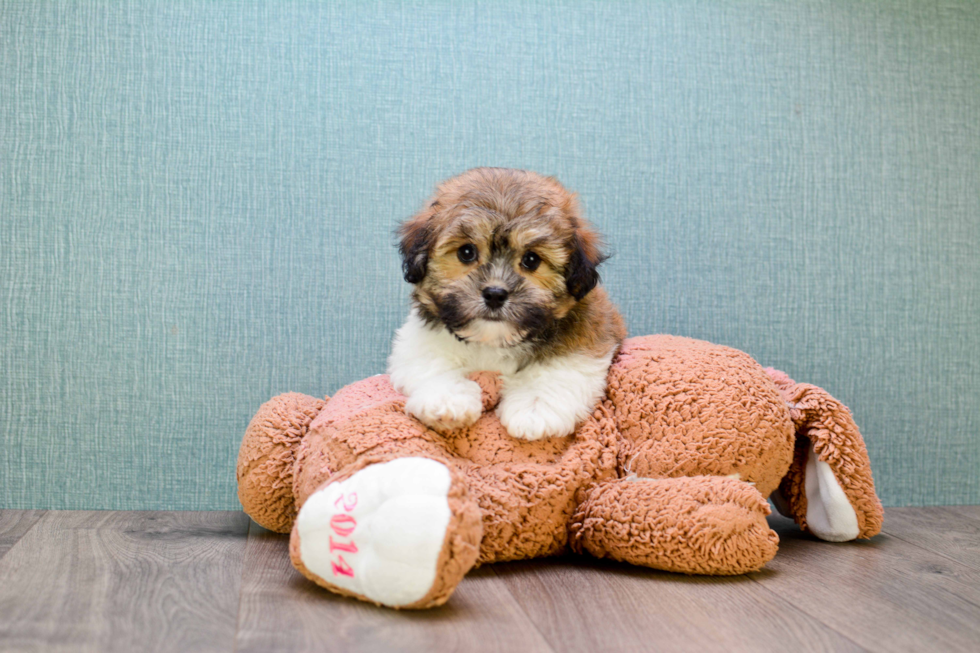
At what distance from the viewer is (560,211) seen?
193 cm

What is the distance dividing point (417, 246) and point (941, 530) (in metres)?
1.83

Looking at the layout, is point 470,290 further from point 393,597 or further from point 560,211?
point 393,597

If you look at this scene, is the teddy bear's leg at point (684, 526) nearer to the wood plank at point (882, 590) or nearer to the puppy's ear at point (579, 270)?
the wood plank at point (882, 590)

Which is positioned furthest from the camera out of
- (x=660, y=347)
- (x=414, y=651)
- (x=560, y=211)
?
(x=660, y=347)

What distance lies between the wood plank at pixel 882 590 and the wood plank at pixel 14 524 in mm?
A: 1876

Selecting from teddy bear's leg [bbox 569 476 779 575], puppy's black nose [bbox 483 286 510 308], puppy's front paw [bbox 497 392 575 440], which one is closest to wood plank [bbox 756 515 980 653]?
teddy bear's leg [bbox 569 476 779 575]

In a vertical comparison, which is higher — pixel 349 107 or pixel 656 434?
pixel 349 107

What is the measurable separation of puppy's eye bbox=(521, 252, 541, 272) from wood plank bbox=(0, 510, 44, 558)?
1.45 m

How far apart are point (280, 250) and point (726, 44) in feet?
5.41

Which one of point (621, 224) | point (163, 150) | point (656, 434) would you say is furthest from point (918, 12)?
point (163, 150)

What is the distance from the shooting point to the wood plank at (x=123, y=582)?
140cm

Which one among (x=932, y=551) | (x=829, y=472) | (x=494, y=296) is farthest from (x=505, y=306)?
(x=932, y=551)

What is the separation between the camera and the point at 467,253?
1.87 metres

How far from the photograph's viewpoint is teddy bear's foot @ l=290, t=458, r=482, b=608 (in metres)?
1.43
